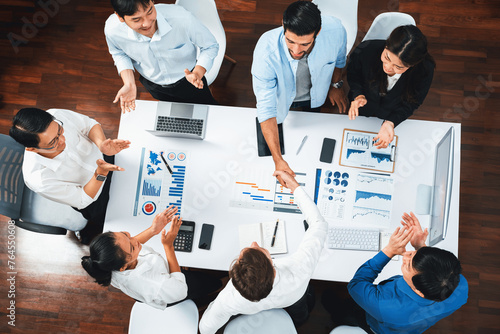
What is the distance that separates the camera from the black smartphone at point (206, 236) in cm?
234

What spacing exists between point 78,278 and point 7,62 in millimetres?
2288

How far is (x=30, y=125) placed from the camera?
1.99m

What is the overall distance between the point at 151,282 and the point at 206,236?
443 mm

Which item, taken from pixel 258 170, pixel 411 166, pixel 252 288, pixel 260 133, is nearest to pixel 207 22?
pixel 260 133

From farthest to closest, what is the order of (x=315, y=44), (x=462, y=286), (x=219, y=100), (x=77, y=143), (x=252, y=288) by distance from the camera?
(x=219, y=100) < (x=77, y=143) < (x=315, y=44) < (x=462, y=286) < (x=252, y=288)

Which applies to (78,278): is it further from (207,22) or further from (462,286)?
(462,286)

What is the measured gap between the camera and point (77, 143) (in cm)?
234

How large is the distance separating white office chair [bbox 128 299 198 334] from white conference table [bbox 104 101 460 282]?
364mm

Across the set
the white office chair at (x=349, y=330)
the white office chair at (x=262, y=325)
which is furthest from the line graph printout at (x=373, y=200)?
the white office chair at (x=262, y=325)

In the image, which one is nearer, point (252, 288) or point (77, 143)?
point (252, 288)

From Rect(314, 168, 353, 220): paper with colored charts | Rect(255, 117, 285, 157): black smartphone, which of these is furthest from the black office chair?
Rect(314, 168, 353, 220): paper with colored charts

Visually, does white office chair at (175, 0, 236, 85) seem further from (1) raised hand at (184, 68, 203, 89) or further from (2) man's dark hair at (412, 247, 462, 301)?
(2) man's dark hair at (412, 247, 462, 301)

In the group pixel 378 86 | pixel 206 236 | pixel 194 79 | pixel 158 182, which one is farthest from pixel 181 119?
pixel 378 86

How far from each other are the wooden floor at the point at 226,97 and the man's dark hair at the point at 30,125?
4.65 ft
